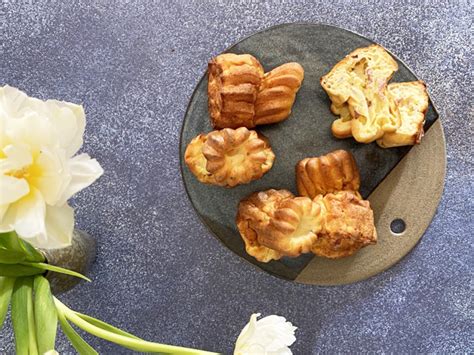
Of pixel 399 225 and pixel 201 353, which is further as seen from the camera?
pixel 399 225

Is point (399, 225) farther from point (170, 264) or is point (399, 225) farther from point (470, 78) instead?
point (170, 264)

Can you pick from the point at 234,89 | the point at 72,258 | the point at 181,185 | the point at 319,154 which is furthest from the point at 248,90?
the point at 72,258

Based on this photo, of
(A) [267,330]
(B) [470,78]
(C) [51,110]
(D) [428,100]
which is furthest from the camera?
(B) [470,78]

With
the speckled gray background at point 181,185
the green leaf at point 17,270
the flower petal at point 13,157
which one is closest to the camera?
the flower petal at point 13,157

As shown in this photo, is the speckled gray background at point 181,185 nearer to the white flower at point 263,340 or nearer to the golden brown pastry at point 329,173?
the golden brown pastry at point 329,173

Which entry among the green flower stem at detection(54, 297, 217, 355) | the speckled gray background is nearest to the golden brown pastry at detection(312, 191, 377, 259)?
the speckled gray background

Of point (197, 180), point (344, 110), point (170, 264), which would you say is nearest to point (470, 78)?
point (344, 110)

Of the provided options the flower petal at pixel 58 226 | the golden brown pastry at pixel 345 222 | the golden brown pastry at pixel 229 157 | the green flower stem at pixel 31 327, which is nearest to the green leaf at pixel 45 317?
the green flower stem at pixel 31 327

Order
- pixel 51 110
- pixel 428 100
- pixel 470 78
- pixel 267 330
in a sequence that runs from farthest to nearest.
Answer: pixel 470 78
pixel 428 100
pixel 267 330
pixel 51 110

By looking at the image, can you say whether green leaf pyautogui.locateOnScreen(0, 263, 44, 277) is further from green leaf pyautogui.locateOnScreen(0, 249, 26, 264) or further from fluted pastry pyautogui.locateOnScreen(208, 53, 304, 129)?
fluted pastry pyautogui.locateOnScreen(208, 53, 304, 129)
